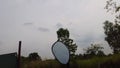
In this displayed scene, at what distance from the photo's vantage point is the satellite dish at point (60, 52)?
3.98 metres

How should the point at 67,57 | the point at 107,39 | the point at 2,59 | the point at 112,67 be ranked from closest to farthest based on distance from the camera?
the point at 67,57 < the point at 2,59 < the point at 112,67 < the point at 107,39

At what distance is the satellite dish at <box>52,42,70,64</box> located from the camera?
157 inches

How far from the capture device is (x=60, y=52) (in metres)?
4.06

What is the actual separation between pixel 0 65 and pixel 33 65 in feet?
17.5

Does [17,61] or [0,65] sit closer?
[17,61]

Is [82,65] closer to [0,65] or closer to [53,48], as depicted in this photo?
[0,65]

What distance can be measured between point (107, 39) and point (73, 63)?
26.0 meters

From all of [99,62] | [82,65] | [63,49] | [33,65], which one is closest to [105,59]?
[99,62]

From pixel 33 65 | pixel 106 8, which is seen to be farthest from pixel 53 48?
pixel 106 8

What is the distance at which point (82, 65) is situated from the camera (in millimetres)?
11422

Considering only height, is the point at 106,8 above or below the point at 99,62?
above

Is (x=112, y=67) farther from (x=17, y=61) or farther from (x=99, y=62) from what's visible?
(x=17, y=61)

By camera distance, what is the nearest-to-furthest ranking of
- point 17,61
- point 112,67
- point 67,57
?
point 67,57, point 17,61, point 112,67

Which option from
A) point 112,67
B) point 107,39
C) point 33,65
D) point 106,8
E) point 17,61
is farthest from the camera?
point 107,39
